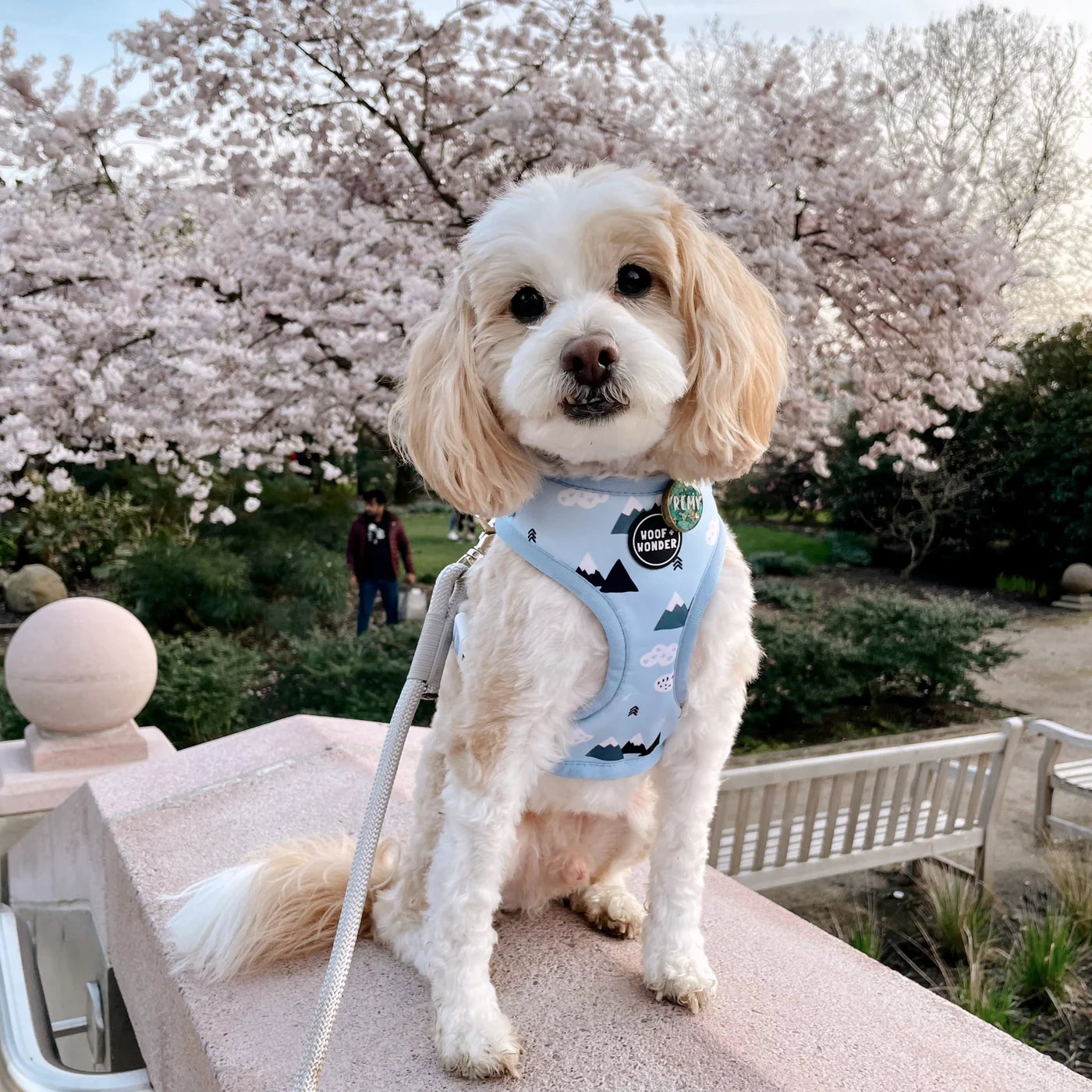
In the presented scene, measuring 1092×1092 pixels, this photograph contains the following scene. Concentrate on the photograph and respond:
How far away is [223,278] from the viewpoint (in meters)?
5.77

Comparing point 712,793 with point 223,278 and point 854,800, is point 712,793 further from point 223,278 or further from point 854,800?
point 223,278

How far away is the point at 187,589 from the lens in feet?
27.5

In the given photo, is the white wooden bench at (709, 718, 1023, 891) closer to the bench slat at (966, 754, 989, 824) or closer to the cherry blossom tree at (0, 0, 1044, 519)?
the bench slat at (966, 754, 989, 824)

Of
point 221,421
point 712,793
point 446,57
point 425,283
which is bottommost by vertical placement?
point 712,793

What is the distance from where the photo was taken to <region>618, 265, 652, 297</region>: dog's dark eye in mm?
1408

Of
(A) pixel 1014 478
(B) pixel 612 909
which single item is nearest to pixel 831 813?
(B) pixel 612 909

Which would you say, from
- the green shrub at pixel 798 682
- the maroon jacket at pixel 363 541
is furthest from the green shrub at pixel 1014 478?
the maroon jacket at pixel 363 541

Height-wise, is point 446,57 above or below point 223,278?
above

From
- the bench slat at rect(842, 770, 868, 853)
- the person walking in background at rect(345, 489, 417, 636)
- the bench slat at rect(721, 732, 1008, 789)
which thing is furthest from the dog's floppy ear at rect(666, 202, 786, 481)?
the person walking in background at rect(345, 489, 417, 636)

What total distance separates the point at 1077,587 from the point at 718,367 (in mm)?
12325

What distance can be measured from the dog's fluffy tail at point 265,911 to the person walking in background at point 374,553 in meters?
6.22

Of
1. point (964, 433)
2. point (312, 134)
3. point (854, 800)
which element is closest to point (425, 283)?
point (312, 134)

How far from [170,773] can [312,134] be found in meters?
4.93

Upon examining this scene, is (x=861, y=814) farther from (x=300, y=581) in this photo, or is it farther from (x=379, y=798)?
(x=300, y=581)
